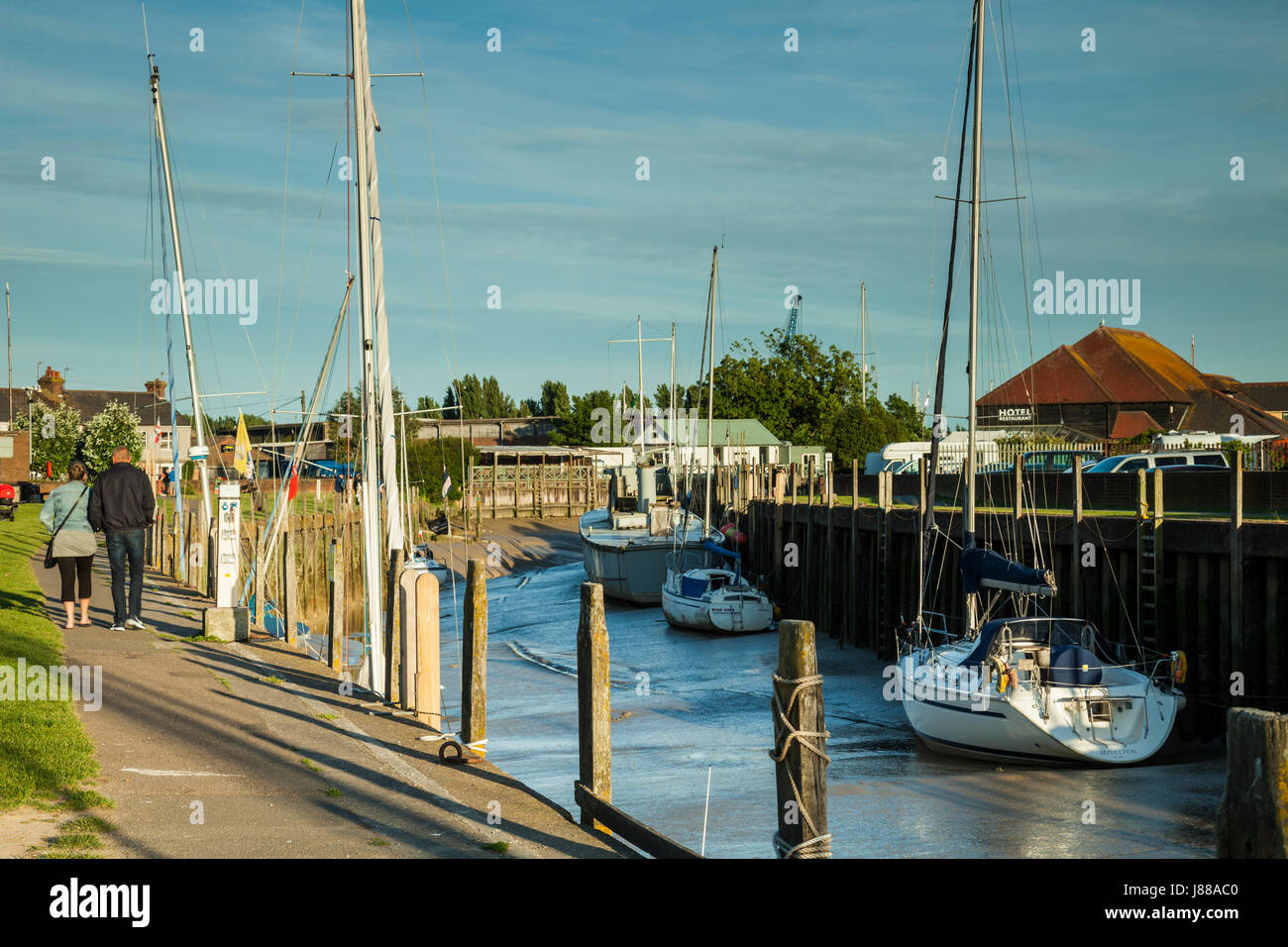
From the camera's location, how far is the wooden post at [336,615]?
1598 cm

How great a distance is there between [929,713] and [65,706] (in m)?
10.8

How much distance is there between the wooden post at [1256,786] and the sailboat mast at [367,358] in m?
10.2

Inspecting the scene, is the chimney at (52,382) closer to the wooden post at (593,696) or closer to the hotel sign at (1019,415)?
the hotel sign at (1019,415)

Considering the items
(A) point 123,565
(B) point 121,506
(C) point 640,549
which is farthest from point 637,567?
(B) point 121,506

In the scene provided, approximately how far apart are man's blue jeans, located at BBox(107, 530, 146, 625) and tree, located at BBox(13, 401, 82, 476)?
2100 inches

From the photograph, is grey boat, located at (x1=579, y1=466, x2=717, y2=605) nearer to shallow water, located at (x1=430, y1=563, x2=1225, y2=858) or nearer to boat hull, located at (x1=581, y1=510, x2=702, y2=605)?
boat hull, located at (x1=581, y1=510, x2=702, y2=605)

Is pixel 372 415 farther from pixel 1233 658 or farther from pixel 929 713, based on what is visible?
pixel 1233 658

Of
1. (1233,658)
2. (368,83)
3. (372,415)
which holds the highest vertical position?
(368,83)

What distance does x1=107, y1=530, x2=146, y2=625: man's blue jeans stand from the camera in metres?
15.3

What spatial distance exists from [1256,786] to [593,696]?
4889 mm

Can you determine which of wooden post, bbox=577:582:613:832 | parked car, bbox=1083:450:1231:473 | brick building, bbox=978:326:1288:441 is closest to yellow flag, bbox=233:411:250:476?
wooden post, bbox=577:582:613:832

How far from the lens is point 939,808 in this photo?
13375mm

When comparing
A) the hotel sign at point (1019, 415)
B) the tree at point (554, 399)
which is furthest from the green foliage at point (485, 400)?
the hotel sign at point (1019, 415)
